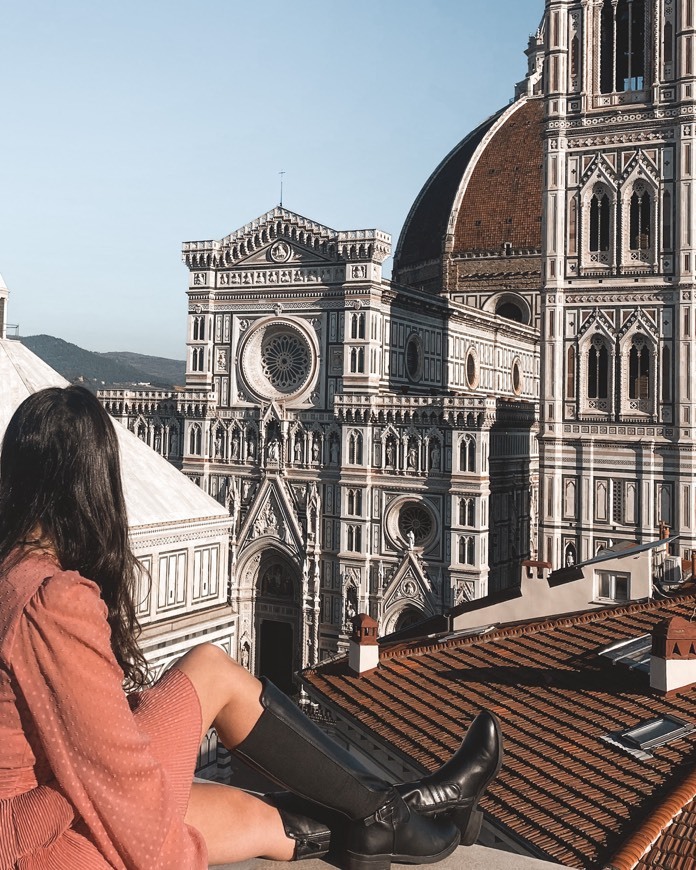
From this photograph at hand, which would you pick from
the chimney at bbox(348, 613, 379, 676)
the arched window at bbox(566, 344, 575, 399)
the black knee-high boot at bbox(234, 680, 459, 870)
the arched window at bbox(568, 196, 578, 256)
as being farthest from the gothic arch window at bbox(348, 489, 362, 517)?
the black knee-high boot at bbox(234, 680, 459, 870)

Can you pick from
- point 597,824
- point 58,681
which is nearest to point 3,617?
point 58,681

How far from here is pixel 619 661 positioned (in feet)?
31.1

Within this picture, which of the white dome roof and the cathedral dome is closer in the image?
the white dome roof

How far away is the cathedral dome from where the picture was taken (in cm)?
4200

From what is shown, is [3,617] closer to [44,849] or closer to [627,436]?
[44,849]

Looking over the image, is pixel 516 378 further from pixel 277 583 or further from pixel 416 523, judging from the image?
pixel 277 583

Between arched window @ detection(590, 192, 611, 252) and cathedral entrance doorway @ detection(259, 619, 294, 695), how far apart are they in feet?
48.2

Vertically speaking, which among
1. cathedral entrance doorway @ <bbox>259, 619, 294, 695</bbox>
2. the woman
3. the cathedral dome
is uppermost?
the cathedral dome

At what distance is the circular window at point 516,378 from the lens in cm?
3897

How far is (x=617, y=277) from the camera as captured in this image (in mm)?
26656

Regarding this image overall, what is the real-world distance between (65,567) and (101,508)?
0.20 meters

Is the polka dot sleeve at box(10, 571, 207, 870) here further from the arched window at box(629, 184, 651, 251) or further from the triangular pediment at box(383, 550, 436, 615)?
the arched window at box(629, 184, 651, 251)

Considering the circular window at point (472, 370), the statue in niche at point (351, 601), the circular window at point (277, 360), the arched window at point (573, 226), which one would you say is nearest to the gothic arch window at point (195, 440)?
the circular window at point (277, 360)

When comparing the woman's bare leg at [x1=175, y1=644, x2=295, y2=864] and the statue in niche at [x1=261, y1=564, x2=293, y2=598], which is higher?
the woman's bare leg at [x1=175, y1=644, x2=295, y2=864]
